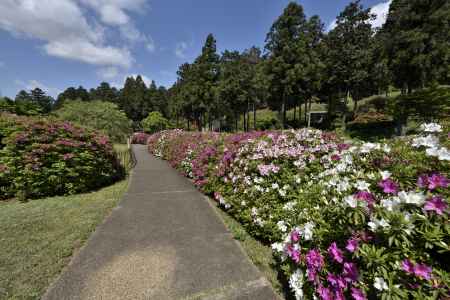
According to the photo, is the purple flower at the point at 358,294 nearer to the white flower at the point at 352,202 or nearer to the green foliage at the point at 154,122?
the white flower at the point at 352,202

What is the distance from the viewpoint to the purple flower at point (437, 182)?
49.7 inches

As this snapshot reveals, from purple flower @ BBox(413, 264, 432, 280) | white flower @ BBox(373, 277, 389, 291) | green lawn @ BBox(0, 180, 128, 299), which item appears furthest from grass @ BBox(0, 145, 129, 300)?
purple flower @ BBox(413, 264, 432, 280)

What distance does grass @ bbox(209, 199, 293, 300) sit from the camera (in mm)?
2280

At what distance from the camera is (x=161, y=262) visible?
8.66 feet

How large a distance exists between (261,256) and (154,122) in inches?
1377

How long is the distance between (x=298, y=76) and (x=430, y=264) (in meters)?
17.2

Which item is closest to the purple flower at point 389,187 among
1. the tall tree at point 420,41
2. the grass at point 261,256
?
the grass at point 261,256

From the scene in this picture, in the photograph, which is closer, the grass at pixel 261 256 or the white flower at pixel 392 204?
the white flower at pixel 392 204

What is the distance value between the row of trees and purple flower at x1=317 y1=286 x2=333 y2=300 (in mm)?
15581

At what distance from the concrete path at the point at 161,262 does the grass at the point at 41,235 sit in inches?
7.7

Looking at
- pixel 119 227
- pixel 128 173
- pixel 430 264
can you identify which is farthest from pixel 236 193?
A: pixel 128 173

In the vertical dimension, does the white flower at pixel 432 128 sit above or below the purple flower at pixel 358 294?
above

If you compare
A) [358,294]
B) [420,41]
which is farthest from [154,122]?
[358,294]

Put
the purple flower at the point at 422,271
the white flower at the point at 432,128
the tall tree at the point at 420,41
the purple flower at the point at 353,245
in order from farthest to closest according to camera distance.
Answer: the tall tree at the point at 420,41
the white flower at the point at 432,128
the purple flower at the point at 353,245
the purple flower at the point at 422,271
